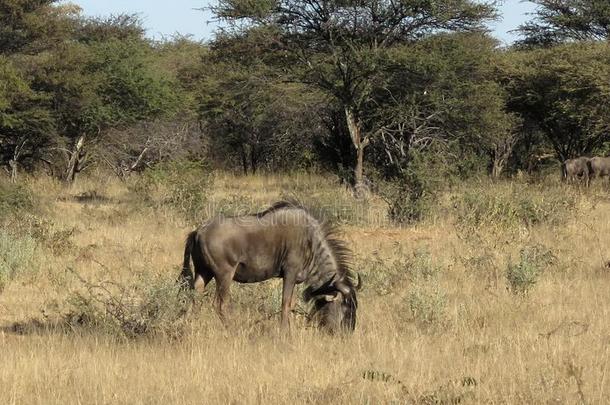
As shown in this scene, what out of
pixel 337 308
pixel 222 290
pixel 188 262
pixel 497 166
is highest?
pixel 188 262

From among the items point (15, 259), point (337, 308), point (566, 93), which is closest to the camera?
point (337, 308)

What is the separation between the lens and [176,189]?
15297mm

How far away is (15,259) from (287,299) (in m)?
4.00

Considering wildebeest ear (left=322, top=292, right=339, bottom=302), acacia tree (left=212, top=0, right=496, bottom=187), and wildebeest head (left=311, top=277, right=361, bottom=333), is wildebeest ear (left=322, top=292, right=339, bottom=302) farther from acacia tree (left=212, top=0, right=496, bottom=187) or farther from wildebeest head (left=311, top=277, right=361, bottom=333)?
acacia tree (left=212, top=0, right=496, bottom=187)

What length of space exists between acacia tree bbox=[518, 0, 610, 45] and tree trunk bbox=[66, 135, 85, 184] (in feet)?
58.2

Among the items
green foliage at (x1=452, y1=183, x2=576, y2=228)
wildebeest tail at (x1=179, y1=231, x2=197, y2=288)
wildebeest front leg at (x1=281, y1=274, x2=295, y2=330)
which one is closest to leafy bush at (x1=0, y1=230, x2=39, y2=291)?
wildebeest tail at (x1=179, y1=231, x2=197, y2=288)

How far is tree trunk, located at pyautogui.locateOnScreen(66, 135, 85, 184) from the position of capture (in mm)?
23461

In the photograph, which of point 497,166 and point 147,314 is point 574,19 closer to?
point 497,166

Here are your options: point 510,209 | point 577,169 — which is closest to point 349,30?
point 510,209

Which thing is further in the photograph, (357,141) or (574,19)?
(574,19)

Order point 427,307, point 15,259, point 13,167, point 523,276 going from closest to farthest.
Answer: point 427,307 < point 523,276 < point 15,259 < point 13,167

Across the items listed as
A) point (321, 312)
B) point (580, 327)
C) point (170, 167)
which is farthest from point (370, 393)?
point (170, 167)

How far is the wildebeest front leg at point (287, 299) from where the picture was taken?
6.35 meters

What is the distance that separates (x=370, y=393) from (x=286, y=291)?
2069mm
